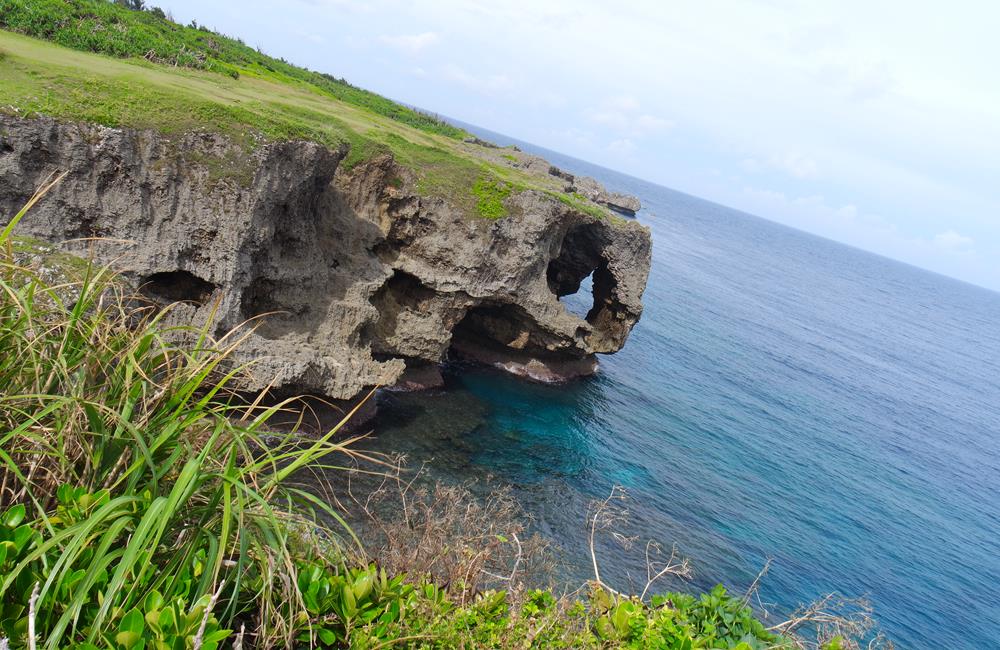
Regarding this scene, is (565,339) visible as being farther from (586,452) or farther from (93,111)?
(93,111)

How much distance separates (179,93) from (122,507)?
19.7 meters

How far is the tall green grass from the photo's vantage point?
12.6ft

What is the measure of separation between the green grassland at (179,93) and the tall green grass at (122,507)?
1599 cm

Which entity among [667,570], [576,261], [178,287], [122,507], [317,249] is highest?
[576,261]

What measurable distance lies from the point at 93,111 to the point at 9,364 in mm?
16571

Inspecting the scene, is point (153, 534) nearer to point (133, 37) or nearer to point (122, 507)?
point (122, 507)

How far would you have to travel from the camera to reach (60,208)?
17625 millimetres

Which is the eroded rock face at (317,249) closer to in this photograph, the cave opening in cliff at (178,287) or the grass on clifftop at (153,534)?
the cave opening in cliff at (178,287)

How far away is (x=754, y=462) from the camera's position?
3184cm

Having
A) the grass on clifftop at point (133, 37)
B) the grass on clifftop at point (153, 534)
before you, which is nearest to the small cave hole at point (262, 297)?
the grass on clifftop at point (133, 37)

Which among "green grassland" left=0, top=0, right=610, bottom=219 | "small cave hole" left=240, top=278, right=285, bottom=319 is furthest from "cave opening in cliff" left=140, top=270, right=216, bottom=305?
"green grassland" left=0, top=0, right=610, bottom=219

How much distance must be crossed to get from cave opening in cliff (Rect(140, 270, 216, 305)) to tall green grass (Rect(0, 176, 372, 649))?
609 inches

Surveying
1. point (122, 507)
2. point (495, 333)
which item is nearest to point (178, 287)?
point (495, 333)

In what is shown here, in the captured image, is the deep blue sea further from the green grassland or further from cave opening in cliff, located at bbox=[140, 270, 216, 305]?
the green grassland
